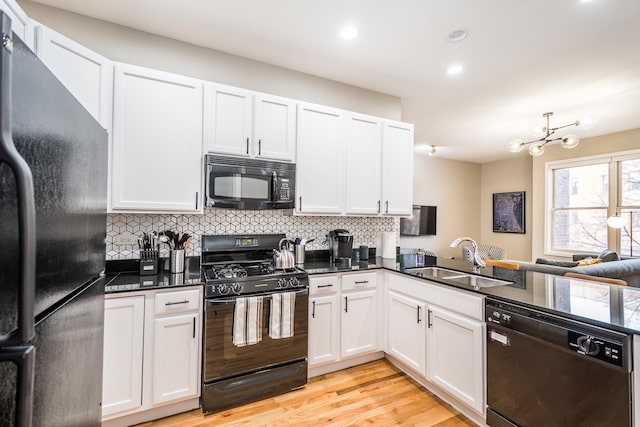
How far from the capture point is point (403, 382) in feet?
8.39

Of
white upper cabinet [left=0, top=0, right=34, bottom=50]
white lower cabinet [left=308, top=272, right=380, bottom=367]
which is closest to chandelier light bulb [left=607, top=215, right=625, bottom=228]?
white lower cabinet [left=308, top=272, right=380, bottom=367]

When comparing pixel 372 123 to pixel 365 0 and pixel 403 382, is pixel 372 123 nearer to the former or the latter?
pixel 365 0

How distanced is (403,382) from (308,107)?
262cm

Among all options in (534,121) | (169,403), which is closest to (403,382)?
(169,403)

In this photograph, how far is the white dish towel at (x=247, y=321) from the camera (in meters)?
2.11

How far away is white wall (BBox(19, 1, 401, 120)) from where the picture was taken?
87.1 inches

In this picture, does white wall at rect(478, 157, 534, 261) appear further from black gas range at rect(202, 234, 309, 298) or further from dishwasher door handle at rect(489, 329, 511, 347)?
black gas range at rect(202, 234, 309, 298)

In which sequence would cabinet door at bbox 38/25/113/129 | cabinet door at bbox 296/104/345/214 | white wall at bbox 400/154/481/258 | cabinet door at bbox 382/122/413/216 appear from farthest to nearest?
white wall at bbox 400/154/481/258, cabinet door at bbox 382/122/413/216, cabinet door at bbox 296/104/345/214, cabinet door at bbox 38/25/113/129

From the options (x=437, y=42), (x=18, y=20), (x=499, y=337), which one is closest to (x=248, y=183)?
(x=18, y=20)

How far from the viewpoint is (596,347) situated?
136 centimetres

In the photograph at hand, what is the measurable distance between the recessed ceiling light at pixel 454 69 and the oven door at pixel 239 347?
8.33 feet

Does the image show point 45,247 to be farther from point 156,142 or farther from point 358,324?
point 358,324

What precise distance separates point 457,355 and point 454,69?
8.47 ft

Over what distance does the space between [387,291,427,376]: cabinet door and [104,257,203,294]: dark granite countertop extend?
168cm
